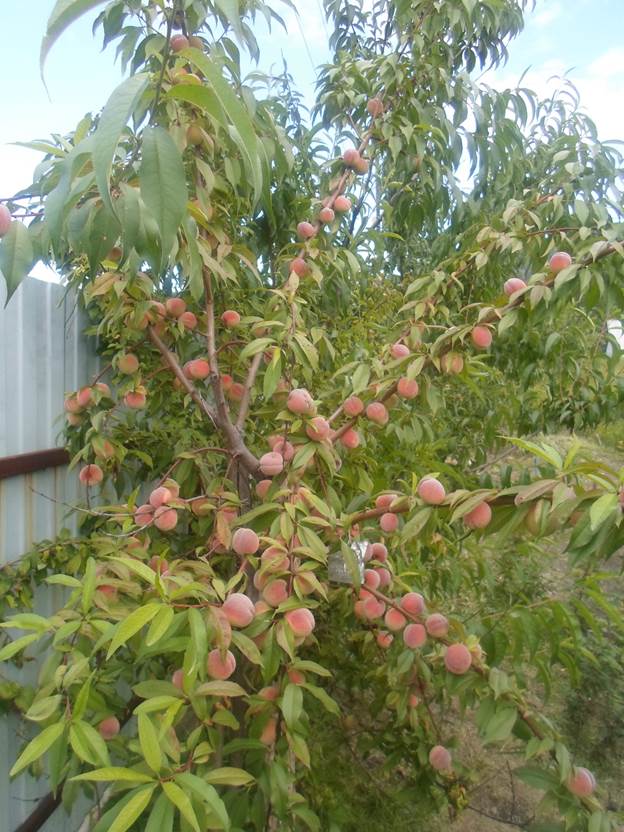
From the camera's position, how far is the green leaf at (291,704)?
3.16 feet

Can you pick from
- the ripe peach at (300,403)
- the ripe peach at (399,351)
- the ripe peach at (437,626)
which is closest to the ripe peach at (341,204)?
the ripe peach at (399,351)

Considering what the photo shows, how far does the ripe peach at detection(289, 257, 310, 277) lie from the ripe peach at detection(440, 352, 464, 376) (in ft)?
1.87

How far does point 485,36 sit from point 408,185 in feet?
2.53

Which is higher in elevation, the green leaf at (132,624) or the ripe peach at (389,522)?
the ripe peach at (389,522)

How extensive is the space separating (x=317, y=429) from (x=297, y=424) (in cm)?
4

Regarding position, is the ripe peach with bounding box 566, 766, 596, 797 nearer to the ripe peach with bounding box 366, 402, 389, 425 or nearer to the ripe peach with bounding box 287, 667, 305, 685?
the ripe peach with bounding box 287, 667, 305, 685

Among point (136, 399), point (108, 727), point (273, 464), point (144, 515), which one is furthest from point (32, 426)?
point (108, 727)

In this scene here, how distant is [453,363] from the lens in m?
1.32

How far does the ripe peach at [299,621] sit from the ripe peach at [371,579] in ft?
0.84

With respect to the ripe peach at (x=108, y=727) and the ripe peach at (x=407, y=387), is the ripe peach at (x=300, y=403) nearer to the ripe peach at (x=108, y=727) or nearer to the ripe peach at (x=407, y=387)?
the ripe peach at (x=407, y=387)

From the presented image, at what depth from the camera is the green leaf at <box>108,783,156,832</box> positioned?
679mm

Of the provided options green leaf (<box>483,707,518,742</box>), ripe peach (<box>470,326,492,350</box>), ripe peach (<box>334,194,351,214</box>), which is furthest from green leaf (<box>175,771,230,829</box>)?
ripe peach (<box>334,194,351,214</box>)

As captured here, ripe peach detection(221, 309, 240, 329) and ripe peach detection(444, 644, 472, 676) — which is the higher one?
ripe peach detection(221, 309, 240, 329)

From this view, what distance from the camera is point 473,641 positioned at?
44.5 inches
